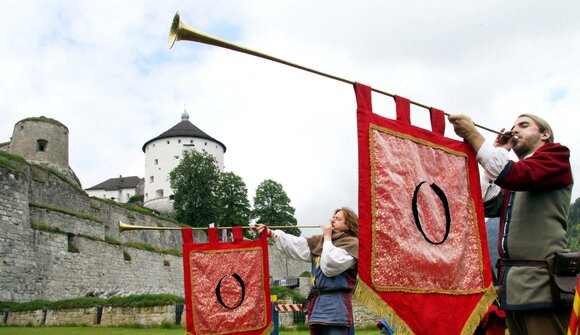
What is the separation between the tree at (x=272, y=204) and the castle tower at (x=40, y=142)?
2509 centimetres

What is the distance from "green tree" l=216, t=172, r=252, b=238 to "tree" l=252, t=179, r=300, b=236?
6.12 ft

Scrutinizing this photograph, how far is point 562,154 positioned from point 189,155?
54.9 metres

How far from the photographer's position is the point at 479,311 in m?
3.36

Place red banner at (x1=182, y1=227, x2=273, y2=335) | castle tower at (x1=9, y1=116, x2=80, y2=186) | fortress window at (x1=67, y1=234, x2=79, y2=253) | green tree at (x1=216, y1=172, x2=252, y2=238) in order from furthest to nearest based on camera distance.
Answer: green tree at (x1=216, y1=172, x2=252, y2=238) < castle tower at (x1=9, y1=116, x2=80, y2=186) < fortress window at (x1=67, y1=234, x2=79, y2=253) < red banner at (x1=182, y1=227, x2=273, y2=335)

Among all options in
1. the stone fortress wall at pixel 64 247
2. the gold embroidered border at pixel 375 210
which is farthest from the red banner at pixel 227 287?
the stone fortress wall at pixel 64 247

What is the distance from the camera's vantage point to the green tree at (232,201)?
2077 inches

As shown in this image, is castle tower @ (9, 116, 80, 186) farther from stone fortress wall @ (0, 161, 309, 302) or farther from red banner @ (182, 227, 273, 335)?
red banner @ (182, 227, 273, 335)

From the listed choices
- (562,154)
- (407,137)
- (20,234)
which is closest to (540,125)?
(562,154)

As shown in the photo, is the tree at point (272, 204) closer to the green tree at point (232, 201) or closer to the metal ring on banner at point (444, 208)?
the green tree at point (232, 201)

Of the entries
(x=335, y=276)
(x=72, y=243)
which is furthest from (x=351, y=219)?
(x=72, y=243)

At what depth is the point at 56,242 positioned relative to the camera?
2200 centimetres

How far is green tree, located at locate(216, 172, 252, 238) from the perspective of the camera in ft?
173

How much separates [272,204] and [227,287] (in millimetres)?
49913

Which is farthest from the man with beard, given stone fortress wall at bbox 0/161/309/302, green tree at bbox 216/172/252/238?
green tree at bbox 216/172/252/238
